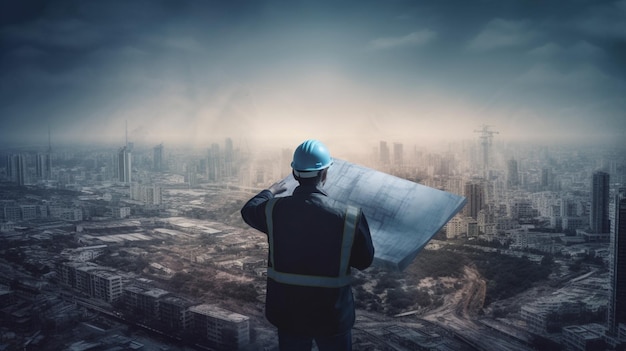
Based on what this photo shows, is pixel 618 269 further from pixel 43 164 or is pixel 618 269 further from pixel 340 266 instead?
pixel 43 164

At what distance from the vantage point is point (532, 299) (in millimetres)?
5863

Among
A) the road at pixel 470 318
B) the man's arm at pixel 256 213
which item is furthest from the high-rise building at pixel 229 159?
the man's arm at pixel 256 213

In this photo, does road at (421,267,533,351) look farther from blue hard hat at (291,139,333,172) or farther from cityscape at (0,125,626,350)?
blue hard hat at (291,139,333,172)

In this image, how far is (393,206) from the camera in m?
2.07

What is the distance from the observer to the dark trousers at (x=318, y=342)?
1.37 metres

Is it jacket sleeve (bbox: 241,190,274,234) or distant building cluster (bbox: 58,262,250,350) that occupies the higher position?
jacket sleeve (bbox: 241,190,274,234)

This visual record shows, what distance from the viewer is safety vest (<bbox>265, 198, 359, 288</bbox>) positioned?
50.6 inches

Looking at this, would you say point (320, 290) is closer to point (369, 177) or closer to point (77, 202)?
point (369, 177)

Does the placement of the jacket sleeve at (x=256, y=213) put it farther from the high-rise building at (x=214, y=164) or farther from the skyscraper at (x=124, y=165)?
the skyscraper at (x=124, y=165)

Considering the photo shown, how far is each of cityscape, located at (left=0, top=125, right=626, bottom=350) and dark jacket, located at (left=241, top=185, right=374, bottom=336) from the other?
3.12 meters

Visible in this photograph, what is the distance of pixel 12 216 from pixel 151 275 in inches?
118

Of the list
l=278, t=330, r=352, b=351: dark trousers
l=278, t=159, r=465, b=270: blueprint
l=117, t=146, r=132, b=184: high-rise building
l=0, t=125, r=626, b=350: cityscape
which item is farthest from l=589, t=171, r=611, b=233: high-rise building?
l=117, t=146, r=132, b=184: high-rise building

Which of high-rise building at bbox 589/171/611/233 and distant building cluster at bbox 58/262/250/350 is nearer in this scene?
distant building cluster at bbox 58/262/250/350

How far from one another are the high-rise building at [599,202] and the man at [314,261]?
605 centimetres
